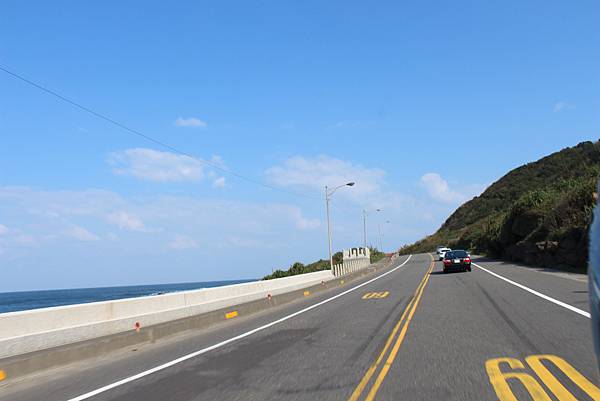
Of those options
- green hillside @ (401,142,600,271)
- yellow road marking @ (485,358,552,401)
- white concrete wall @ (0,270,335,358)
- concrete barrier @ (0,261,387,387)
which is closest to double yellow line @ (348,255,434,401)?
yellow road marking @ (485,358,552,401)

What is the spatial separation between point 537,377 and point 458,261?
30.8m

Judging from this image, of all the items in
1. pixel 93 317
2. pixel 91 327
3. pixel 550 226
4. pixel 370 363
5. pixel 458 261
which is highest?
pixel 550 226

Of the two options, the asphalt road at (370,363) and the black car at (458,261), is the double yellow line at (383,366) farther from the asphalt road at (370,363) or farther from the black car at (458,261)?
the black car at (458,261)

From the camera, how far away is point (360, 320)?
1484cm

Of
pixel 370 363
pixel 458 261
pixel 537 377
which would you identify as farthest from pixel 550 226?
pixel 537 377

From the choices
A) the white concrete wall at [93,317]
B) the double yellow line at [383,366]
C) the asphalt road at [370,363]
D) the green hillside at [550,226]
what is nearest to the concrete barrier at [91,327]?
the white concrete wall at [93,317]

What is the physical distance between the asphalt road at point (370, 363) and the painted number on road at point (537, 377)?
13 millimetres

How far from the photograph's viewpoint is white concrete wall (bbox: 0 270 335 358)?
35.1 ft

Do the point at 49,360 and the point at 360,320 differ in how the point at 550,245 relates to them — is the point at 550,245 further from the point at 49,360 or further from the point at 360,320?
the point at 49,360

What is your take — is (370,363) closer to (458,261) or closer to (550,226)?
(458,261)

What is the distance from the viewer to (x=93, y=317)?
13.3 metres

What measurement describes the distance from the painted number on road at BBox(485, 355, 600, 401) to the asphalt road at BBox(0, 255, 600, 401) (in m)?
0.01

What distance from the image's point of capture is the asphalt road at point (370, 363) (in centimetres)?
695

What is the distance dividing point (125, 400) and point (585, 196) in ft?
117
